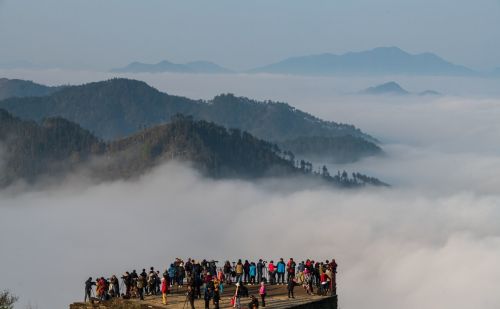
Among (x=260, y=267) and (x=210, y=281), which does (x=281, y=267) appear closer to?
(x=260, y=267)

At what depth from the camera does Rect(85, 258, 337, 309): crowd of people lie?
2115 inches

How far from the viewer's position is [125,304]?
5575 centimetres

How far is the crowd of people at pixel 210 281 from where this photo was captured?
176 feet

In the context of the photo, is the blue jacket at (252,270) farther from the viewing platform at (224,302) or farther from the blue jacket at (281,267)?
the viewing platform at (224,302)

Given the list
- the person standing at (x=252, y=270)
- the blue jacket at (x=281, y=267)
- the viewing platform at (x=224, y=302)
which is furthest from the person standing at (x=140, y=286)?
the blue jacket at (x=281, y=267)

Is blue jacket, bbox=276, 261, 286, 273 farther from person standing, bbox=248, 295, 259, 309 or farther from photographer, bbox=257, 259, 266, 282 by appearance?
person standing, bbox=248, 295, 259, 309

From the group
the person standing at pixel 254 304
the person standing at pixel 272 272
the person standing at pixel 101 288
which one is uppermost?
the person standing at pixel 272 272

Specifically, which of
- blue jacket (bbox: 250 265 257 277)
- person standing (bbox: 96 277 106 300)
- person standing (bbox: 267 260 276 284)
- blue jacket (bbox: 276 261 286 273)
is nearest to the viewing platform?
person standing (bbox: 96 277 106 300)

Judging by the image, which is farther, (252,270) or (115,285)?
(252,270)

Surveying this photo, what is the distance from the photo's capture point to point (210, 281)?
5438 centimetres

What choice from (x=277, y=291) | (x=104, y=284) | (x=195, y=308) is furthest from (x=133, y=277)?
(x=277, y=291)

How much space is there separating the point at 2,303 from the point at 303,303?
2590 centimetres

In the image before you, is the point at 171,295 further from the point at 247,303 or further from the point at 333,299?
the point at 333,299

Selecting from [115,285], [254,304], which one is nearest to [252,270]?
[115,285]
